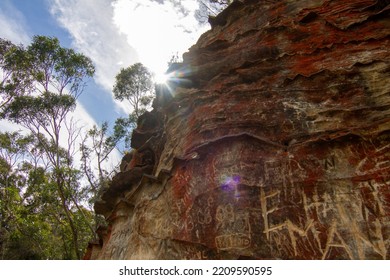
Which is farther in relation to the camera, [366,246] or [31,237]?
[31,237]

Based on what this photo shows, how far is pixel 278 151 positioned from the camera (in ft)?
16.0

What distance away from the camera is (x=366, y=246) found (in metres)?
3.75

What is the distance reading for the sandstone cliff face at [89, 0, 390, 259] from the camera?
4.13 meters

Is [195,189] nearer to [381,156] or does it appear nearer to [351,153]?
[351,153]

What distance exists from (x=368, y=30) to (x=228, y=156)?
374 cm

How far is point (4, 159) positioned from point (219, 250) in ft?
67.0

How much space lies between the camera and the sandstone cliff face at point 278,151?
4.13m

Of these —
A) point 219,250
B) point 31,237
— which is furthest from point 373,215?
point 31,237

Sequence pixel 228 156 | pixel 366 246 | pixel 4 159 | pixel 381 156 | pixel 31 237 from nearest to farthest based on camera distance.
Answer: pixel 366 246
pixel 381 156
pixel 228 156
pixel 31 237
pixel 4 159

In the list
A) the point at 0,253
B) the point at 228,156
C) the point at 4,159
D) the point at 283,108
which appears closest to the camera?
the point at 228,156

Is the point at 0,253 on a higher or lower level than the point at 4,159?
lower

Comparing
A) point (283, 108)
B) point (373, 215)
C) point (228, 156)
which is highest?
point (283, 108)

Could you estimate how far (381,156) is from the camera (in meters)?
4.24

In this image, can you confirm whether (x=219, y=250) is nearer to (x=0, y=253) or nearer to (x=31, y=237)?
(x=31, y=237)
